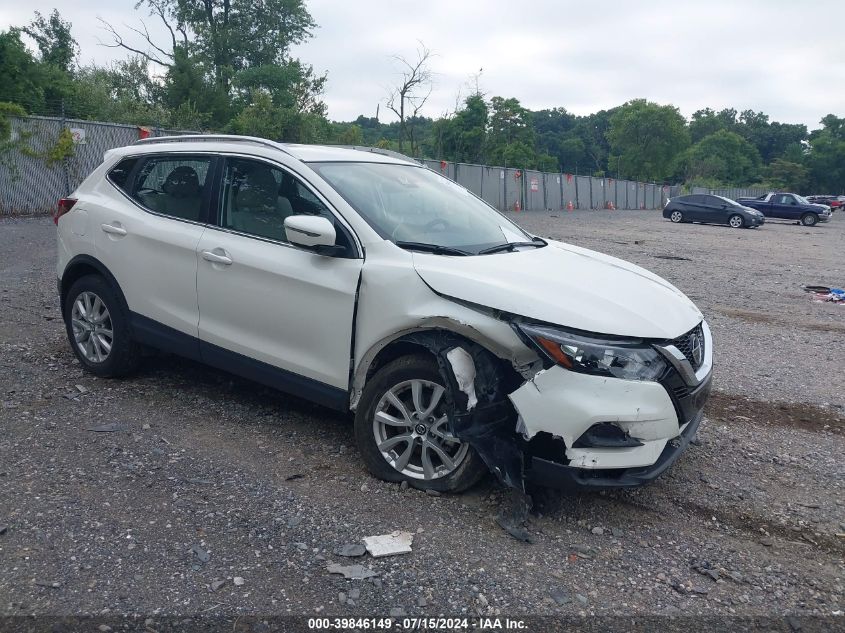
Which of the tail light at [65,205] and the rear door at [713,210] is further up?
the rear door at [713,210]

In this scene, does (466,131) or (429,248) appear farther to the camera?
(466,131)

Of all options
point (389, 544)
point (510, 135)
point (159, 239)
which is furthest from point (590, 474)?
point (510, 135)

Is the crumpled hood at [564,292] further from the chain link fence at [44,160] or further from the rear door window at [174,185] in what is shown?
the chain link fence at [44,160]

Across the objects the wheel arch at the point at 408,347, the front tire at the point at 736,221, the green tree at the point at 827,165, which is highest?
the green tree at the point at 827,165

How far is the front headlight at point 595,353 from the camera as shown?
3.44 meters

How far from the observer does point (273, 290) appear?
437cm

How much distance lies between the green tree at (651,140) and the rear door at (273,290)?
3589 inches

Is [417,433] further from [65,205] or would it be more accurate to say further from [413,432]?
[65,205]

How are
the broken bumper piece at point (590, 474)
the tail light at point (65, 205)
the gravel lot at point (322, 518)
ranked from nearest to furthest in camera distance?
the gravel lot at point (322, 518), the broken bumper piece at point (590, 474), the tail light at point (65, 205)

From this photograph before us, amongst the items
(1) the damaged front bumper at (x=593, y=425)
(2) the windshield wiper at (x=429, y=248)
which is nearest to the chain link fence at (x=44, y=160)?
(2) the windshield wiper at (x=429, y=248)

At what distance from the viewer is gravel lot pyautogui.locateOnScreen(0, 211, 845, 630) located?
10.0 feet

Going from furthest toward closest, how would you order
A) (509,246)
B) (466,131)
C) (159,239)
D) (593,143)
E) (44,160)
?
(593,143)
(466,131)
(44,160)
(159,239)
(509,246)

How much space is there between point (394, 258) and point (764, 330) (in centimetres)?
629

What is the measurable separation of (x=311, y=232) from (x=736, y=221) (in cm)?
3259
